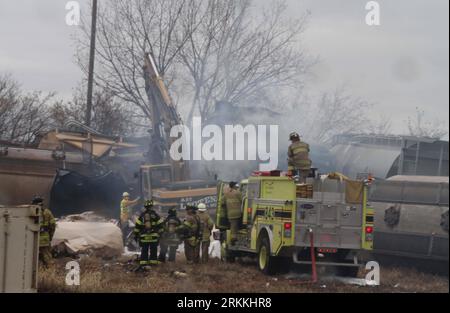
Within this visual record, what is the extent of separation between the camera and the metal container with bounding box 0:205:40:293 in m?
9.30

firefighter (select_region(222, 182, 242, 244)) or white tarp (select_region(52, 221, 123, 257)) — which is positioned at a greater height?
firefighter (select_region(222, 182, 242, 244))

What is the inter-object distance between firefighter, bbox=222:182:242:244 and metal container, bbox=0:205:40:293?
6024 millimetres

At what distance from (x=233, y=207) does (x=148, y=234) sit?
2092 mm

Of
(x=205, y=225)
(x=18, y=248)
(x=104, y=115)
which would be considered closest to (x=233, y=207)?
(x=205, y=225)

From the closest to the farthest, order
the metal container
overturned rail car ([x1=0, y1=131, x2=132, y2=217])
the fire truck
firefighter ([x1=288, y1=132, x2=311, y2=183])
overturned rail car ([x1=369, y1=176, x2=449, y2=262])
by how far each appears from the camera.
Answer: the metal container < the fire truck < firefighter ([x1=288, y1=132, x2=311, y2=183]) < overturned rail car ([x1=369, y1=176, x2=449, y2=262]) < overturned rail car ([x1=0, y1=131, x2=132, y2=217])

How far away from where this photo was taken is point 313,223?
1297 cm

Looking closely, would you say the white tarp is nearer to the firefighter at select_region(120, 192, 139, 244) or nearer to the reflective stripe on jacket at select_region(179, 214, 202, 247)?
the reflective stripe on jacket at select_region(179, 214, 202, 247)

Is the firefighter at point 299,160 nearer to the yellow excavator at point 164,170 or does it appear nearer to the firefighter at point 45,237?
the firefighter at point 45,237

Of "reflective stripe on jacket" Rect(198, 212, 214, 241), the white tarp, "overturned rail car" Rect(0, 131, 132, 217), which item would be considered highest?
"overturned rail car" Rect(0, 131, 132, 217)

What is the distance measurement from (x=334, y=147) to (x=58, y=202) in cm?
931

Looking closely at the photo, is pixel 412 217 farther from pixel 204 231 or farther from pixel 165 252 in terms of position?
pixel 165 252

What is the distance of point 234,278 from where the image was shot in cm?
1274

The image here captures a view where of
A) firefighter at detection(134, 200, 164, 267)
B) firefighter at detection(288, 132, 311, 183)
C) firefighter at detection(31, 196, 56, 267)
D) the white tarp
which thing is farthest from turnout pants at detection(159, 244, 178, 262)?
firefighter at detection(288, 132, 311, 183)

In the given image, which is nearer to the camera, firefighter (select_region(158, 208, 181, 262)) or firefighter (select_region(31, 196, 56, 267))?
firefighter (select_region(31, 196, 56, 267))
